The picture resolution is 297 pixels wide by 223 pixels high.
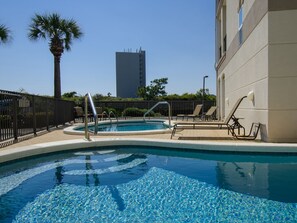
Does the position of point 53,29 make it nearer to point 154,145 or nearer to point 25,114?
point 25,114

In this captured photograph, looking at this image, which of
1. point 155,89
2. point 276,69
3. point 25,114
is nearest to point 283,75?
point 276,69

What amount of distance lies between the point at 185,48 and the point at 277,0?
634 inches

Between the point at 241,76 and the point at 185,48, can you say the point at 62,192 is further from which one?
the point at 185,48

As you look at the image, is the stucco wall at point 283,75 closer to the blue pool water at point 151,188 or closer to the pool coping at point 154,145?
the pool coping at point 154,145

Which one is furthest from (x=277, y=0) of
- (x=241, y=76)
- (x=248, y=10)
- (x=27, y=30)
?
(x=27, y=30)

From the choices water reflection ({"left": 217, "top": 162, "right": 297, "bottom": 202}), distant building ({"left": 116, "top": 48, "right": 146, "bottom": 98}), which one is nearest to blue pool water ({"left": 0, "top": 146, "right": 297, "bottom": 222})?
water reflection ({"left": 217, "top": 162, "right": 297, "bottom": 202})

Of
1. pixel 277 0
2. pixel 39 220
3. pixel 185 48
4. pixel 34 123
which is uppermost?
pixel 185 48

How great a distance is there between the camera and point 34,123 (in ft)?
34.8

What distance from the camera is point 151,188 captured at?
4664mm

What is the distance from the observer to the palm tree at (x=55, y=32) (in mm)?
19011

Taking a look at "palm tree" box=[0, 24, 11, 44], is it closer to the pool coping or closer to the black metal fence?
the black metal fence

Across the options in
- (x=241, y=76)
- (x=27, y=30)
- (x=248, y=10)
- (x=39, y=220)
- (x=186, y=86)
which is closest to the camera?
(x=39, y=220)

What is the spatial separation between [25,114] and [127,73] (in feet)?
293

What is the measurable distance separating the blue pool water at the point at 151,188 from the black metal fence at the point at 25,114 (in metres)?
2.33
